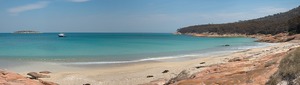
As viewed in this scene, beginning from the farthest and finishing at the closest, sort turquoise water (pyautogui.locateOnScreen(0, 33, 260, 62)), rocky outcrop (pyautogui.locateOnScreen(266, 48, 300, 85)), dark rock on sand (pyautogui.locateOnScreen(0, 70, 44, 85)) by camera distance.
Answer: turquoise water (pyautogui.locateOnScreen(0, 33, 260, 62)) < dark rock on sand (pyautogui.locateOnScreen(0, 70, 44, 85)) < rocky outcrop (pyautogui.locateOnScreen(266, 48, 300, 85))

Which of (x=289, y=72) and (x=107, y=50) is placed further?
(x=107, y=50)

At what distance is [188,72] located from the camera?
1700 cm

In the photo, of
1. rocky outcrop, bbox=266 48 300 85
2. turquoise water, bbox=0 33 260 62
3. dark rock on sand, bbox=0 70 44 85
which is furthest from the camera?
turquoise water, bbox=0 33 260 62

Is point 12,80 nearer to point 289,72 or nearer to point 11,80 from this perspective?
point 11,80

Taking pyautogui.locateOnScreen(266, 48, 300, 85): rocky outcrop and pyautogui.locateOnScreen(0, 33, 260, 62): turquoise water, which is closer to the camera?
pyautogui.locateOnScreen(266, 48, 300, 85): rocky outcrop

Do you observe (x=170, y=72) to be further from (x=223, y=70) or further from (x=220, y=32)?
(x=220, y=32)

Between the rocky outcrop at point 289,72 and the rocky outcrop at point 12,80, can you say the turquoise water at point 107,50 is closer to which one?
the rocky outcrop at point 12,80

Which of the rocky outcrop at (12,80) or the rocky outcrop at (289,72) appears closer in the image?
the rocky outcrop at (289,72)

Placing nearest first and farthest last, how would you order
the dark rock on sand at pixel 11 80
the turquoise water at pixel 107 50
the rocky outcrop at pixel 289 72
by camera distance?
the rocky outcrop at pixel 289 72 → the dark rock on sand at pixel 11 80 → the turquoise water at pixel 107 50

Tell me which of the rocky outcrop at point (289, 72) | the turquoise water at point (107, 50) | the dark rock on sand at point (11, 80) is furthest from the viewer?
the turquoise water at point (107, 50)

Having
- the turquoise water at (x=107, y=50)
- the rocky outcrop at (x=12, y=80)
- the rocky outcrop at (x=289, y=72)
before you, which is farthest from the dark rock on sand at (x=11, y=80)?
the turquoise water at (x=107, y=50)

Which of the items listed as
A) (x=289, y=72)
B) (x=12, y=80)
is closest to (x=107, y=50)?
(x=12, y=80)

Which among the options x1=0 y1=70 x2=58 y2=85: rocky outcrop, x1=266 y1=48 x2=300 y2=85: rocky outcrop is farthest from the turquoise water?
x1=266 y1=48 x2=300 y2=85: rocky outcrop

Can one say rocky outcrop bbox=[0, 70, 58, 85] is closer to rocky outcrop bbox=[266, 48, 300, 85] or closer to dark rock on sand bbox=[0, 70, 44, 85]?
dark rock on sand bbox=[0, 70, 44, 85]
